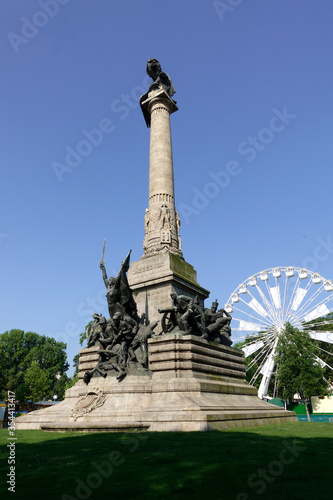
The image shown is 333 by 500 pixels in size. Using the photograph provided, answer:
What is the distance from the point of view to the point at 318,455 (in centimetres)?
730

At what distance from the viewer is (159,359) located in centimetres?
1566

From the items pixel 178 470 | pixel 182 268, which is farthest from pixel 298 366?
pixel 178 470

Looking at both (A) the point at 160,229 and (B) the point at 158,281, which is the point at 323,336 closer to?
(A) the point at 160,229

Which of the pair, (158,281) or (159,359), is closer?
(159,359)

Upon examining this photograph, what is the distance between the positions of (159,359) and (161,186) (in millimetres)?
11664

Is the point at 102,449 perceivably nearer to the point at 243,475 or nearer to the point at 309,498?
the point at 243,475

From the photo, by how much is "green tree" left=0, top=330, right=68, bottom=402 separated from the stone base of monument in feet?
146

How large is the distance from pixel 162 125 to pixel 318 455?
22206 millimetres

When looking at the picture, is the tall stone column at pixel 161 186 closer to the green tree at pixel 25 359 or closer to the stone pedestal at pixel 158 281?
the stone pedestal at pixel 158 281

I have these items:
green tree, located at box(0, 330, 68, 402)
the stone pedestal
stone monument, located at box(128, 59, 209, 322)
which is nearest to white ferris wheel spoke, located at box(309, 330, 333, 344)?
stone monument, located at box(128, 59, 209, 322)

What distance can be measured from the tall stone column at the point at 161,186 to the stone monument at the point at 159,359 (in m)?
0.07

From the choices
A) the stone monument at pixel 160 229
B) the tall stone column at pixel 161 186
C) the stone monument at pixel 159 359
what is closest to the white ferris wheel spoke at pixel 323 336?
the stone monument at pixel 159 359

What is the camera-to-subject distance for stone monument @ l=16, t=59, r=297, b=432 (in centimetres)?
1312

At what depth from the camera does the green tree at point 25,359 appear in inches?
2307
